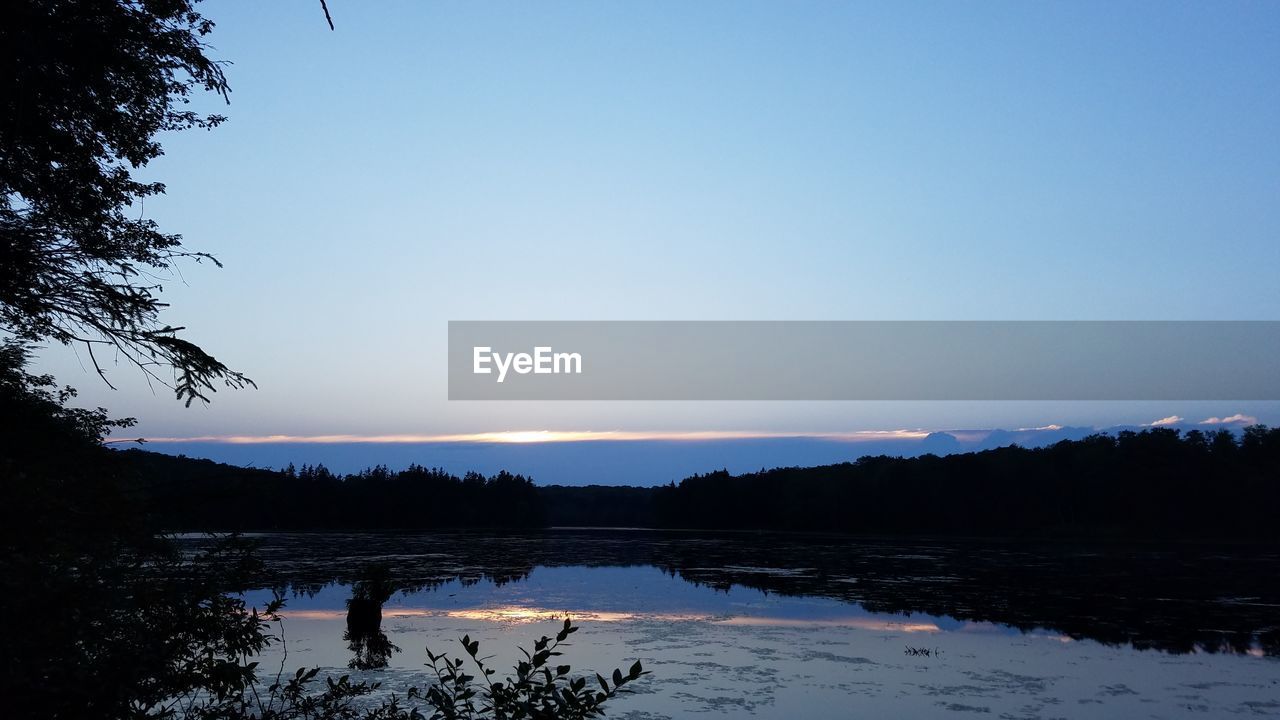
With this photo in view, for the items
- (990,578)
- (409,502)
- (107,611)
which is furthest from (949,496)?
(107,611)

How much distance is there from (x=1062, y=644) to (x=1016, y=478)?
77.2m

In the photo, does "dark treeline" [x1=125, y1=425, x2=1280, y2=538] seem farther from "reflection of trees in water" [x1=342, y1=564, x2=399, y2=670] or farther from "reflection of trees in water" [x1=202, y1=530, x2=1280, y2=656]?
"reflection of trees in water" [x1=342, y1=564, x2=399, y2=670]

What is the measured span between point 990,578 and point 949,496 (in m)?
60.8

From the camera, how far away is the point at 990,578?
36719mm

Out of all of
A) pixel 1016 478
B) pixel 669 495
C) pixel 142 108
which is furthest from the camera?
pixel 669 495

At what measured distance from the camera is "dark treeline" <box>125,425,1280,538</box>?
77.2 meters

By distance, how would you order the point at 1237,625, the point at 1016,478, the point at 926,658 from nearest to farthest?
1. the point at 926,658
2. the point at 1237,625
3. the point at 1016,478

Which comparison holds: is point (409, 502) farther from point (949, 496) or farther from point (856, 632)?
point (856, 632)

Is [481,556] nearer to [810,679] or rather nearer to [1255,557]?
[810,679]

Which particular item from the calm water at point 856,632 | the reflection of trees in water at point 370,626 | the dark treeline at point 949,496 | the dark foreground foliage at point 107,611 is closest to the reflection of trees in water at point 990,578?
the calm water at point 856,632

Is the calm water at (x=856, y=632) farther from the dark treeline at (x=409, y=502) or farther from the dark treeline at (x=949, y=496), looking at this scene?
the dark treeline at (x=409, y=502)

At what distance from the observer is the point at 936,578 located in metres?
36.8

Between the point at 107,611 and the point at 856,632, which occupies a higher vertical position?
the point at 107,611

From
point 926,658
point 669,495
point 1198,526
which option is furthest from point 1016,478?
point 926,658
